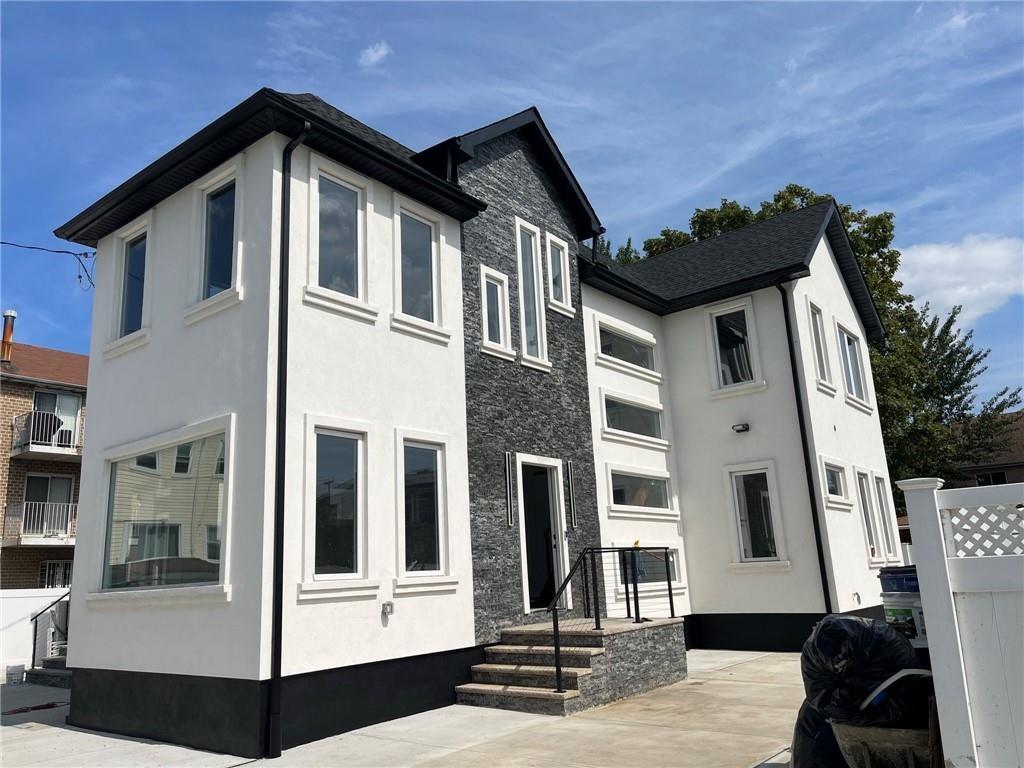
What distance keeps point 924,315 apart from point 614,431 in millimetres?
22339

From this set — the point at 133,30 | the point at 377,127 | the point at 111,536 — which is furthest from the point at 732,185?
the point at 111,536

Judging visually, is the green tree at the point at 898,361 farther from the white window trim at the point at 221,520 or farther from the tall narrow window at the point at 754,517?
the white window trim at the point at 221,520

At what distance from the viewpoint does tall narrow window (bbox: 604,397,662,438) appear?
42.7ft

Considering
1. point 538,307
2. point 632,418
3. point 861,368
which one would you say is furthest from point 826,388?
point 538,307

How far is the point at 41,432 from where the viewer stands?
22.3 m

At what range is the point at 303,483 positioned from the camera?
7516 millimetres

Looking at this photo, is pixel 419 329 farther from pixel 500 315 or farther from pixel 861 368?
pixel 861 368

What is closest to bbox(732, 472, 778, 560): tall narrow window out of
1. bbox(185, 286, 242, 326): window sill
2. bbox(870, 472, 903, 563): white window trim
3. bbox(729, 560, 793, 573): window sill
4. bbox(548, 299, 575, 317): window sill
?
bbox(729, 560, 793, 573): window sill

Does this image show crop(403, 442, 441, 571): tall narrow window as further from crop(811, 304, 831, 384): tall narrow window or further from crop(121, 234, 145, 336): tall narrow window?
crop(811, 304, 831, 384): tall narrow window

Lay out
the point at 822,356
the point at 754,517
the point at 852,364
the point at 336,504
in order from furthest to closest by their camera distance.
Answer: the point at 852,364, the point at 822,356, the point at 754,517, the point at 336,504

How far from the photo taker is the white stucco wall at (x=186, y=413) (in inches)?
285

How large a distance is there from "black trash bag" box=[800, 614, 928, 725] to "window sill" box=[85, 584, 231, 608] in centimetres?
532

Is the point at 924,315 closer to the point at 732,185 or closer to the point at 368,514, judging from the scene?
the point at 732,185

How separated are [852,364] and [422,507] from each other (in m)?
11.4
